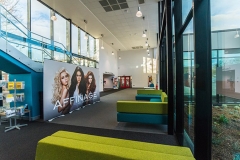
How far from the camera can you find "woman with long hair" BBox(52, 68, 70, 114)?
4816mm

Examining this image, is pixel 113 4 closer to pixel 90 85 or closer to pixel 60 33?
pixel 60 33

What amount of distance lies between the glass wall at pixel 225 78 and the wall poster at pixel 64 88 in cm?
456

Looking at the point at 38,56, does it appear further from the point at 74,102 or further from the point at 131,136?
the point at 131,136

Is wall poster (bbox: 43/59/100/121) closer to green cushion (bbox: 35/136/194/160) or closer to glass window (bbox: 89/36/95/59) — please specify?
green cushion (bbox: 35/136/194/160)

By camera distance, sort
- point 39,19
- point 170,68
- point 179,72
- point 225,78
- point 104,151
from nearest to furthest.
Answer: point 104,151 → point 225,78 → point 179,72 → point 170,68 → point 39,19

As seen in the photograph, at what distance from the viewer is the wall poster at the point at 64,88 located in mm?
4512

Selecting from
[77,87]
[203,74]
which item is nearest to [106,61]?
[77,87]

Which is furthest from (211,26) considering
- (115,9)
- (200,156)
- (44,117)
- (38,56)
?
(115,9)

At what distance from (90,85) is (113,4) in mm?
4464

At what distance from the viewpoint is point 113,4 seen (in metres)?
7.03

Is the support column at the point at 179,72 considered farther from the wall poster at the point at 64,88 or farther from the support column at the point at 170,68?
the wall poster at the point at 64,88

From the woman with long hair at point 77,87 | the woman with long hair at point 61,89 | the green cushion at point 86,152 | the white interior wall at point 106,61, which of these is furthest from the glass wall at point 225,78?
the white interior wall at point 106,61

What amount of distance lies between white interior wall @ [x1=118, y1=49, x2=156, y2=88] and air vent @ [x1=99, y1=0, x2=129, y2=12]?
11701mm

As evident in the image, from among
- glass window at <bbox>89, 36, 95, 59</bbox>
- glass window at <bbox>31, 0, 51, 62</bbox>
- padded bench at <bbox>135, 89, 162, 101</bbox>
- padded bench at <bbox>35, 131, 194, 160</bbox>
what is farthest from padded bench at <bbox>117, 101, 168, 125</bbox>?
glass window at <bbox>89, 36, 95, 59</bbox>
